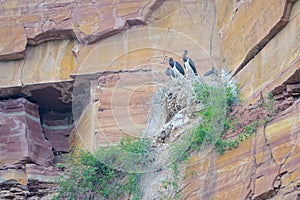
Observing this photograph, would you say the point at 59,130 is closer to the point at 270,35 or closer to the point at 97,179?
the point at 97,179

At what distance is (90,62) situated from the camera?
39.0 ft

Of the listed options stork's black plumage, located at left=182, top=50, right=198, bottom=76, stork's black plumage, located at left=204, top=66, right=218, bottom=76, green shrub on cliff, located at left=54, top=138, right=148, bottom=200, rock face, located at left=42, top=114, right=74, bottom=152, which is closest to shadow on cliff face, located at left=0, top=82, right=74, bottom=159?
rock face, located at left=42, top=114, right=74, bottom=152

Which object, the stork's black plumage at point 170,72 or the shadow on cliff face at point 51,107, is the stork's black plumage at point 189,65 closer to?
the stork's black plumage at point 170,72

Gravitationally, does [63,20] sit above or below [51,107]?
above

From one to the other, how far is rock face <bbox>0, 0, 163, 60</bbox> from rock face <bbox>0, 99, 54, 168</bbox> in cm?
80

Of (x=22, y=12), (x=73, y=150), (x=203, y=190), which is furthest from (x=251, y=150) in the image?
(x=22, y=12)

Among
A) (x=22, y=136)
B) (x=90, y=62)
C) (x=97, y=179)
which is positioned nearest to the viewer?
(x=97, y=179)

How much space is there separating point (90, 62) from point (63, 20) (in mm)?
829

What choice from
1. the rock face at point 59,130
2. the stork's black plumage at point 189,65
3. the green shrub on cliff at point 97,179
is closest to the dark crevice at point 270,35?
the stork's black plumage at point 189,65

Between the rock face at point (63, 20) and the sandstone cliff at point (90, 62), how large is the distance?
0.02 meters

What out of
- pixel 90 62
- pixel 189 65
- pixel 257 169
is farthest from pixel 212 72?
pixel 257 169

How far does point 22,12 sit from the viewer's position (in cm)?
1251

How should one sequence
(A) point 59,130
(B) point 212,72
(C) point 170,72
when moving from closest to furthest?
1. (B) point 212,72
2. (C) point 170,72
3. (A) point 59,130

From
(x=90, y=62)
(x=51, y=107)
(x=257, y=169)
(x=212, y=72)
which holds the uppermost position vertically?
(x=90, y=62)
